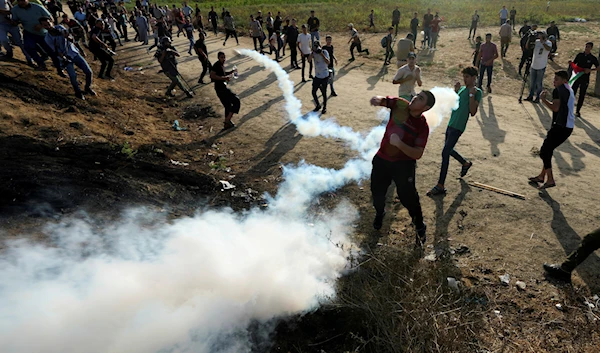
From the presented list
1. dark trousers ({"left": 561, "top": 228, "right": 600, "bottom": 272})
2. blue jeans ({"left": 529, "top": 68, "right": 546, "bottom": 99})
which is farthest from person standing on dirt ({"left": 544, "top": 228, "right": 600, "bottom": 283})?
blue jeans ({"left": 529, "top": 68, "right": 546, "bottom": 99})

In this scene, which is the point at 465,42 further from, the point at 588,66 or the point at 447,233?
the point at 447,233

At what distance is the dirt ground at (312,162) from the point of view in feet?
12.8

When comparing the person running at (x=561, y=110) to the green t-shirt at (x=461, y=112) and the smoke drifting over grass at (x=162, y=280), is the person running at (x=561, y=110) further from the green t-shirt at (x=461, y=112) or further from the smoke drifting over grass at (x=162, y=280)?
the smoke drifting over grass at (x=162, y=280)

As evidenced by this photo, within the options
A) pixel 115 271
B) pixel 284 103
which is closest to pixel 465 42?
pixel 284 103

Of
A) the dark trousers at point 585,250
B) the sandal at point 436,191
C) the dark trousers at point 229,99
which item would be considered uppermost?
the dark trousers at point 229,99

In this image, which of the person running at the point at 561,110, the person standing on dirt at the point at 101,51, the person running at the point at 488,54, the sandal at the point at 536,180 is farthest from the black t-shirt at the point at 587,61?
the person standing on dirt at the point at 101,51

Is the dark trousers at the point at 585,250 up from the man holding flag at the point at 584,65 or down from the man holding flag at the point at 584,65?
down

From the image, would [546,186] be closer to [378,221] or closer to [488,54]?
[378,221]

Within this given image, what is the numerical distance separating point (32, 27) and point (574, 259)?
36.2 feet

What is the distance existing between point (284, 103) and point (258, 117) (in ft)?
3.88

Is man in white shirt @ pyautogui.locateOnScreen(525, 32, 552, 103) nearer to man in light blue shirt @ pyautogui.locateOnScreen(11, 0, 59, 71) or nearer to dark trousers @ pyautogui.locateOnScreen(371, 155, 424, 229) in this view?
dark trousers @ pyautogui.locateOnScreen(371, 155, 424, 229)

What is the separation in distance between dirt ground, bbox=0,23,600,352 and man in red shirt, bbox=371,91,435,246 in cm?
74

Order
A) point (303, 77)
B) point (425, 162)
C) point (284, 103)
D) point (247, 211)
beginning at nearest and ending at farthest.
Answer: point (247, 211)
point (425, 162)
point (284, 103)
point (303, 77)

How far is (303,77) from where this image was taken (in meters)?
12.0
